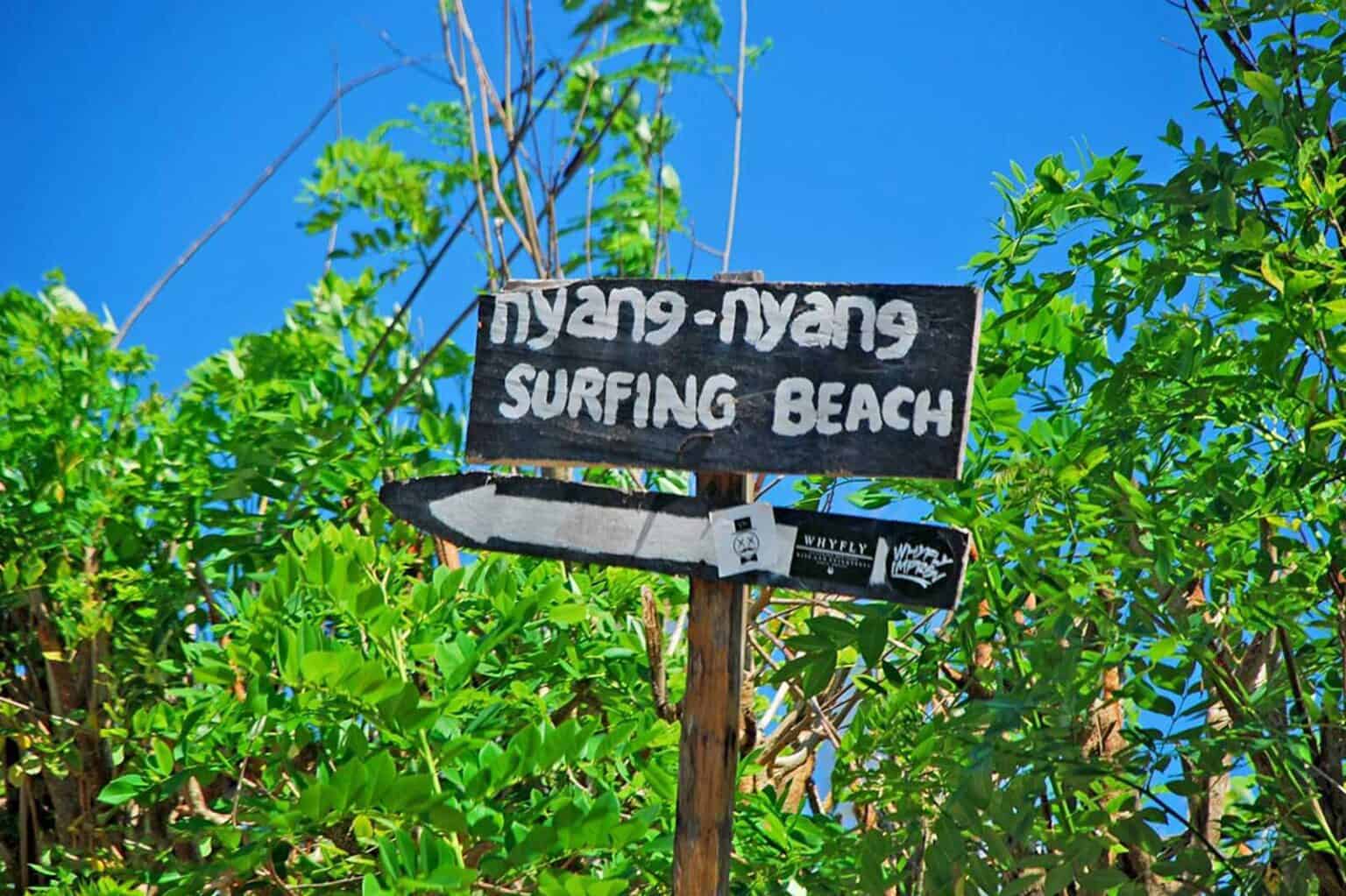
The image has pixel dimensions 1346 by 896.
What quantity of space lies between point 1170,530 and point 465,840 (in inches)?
37.4

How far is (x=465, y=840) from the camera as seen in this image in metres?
1.90

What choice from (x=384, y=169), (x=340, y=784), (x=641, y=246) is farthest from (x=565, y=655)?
(x=384, y=169)

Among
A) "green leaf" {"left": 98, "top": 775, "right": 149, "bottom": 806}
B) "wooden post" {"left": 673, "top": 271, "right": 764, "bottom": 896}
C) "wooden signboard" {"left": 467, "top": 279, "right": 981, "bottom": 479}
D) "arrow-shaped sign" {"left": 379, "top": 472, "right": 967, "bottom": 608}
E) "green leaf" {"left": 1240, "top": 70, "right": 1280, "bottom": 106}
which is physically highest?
"green leaf" {"left": 1240, "top": 70, "right": 1280, "bottom": 106}

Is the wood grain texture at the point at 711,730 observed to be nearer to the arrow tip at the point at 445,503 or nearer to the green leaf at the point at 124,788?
the arrow tip at the point at 445,503

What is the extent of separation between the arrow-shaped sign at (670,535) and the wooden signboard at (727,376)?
45 mm

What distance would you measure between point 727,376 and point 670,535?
0.18m

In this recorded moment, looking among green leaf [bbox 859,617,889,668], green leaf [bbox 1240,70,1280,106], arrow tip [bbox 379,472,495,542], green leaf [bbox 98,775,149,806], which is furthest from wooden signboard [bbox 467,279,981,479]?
green leaf [bbox 98,775,149,806]

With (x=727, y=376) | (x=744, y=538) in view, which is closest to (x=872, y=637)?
(x=744, y=538)

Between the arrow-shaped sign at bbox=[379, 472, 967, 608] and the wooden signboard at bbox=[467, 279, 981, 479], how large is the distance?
0.15 ft

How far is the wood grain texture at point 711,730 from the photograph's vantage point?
5.16ft

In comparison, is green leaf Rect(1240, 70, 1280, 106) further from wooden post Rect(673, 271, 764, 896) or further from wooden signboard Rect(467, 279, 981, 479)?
wooden post Rect(673, 271, 764, 896)

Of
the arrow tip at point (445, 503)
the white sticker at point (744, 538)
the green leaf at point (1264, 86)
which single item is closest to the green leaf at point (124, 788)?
the arrow tip at point (445, 503)

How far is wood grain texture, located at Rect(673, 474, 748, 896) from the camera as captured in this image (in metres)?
1.57

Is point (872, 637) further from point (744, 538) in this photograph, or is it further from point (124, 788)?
point (124, 788)
